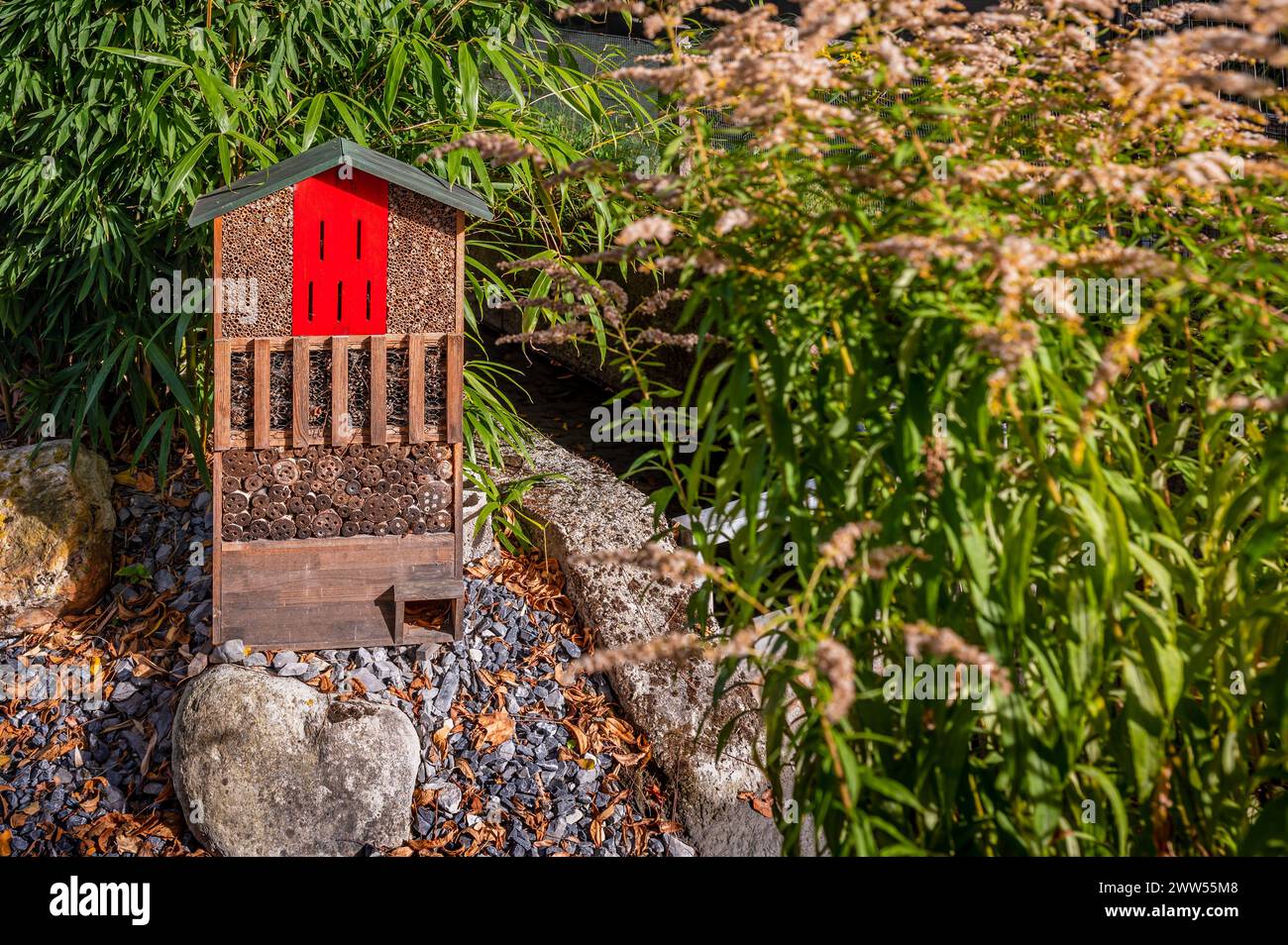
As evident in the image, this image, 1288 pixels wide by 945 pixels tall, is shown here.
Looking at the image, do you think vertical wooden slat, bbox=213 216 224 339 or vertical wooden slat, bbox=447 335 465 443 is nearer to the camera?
vertical wooden slat, bbox=213 216 224 339

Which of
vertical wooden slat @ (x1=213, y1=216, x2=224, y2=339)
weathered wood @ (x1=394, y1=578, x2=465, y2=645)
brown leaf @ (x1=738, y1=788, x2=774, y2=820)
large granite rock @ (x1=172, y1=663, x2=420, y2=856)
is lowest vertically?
brown leaf @ (x1=738, y1=788, x2=774, y2=820)

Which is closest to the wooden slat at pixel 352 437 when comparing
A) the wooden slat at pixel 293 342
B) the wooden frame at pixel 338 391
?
the wooden frame at pixel 338 391

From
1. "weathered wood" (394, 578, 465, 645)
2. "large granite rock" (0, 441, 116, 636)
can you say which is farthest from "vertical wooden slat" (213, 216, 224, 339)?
"large granite rock" (0, 441, 116, 636)

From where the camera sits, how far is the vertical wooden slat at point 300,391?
2336 millimetres

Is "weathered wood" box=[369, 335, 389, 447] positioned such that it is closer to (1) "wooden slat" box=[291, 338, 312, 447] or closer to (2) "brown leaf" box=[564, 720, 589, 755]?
(1) "wooden slat" box=[291, 338, 312, 447]

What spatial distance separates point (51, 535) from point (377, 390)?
102cm

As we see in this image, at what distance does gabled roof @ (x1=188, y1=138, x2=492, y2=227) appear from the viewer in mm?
2238

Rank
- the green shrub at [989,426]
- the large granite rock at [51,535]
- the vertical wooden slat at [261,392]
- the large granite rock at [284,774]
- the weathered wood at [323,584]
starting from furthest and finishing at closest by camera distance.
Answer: the large granite rock at [51,535]
the weathered wood at [323,584]
the vertical wooden slat at [261,392]
the large granite rock at [284,774]
the green shrub at [989,426]

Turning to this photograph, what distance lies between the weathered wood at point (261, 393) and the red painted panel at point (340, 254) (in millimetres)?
→ 81

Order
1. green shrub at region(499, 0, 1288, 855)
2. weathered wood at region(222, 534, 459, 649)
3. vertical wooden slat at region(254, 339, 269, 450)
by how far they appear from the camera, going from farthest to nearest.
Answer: weathered wood at region(222, 534, 459, 649), vertical wooden slat at region(254, 339, 269, 450), green shrub at region(499, 0, 1288, 855)

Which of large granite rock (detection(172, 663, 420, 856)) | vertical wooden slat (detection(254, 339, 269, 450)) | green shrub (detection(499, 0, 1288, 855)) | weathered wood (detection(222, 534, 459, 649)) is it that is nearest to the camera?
green shrub (detection(499, 0, 1288, 855))

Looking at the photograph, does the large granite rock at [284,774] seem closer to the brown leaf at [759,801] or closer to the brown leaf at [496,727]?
the brown leaf at [496,727]

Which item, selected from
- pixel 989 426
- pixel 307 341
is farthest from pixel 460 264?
pixel 989 426
